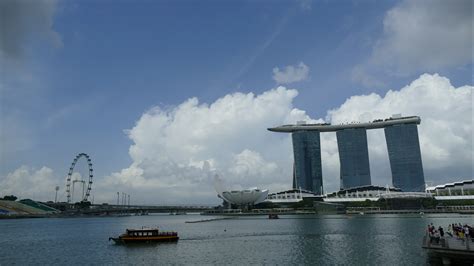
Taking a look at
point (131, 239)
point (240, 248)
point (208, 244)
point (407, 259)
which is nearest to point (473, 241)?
point (407, 259)

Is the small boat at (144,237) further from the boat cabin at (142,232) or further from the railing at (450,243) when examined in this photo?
the railing at (450,243)

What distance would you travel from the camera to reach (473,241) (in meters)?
38.9

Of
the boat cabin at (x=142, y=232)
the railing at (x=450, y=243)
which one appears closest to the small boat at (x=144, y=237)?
the boat cabin at (x=142, y=232)

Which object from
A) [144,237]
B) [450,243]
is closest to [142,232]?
[144,237]

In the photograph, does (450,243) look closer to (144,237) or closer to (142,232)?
(144,237)

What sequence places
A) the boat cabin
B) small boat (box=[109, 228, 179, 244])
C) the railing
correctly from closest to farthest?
the railing
small boat (box=[109, 228, 179, 244])
the boat cabin

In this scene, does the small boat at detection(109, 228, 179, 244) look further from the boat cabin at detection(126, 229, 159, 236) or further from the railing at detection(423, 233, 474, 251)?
the railing at detection(423, 233, 474, 251)

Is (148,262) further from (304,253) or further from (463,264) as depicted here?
(463,264)

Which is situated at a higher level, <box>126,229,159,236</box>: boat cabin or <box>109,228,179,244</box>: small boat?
<box>126,229,159,236</box>: boat cabin

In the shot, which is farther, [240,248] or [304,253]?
[240,248]

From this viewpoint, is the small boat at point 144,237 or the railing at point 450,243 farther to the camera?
the small boat at point 144,237

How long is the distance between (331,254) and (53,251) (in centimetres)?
4429

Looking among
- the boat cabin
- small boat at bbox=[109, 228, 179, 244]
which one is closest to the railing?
small boat at bbox=[109, 228, 179, 244]

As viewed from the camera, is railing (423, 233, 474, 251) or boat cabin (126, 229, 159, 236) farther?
boat cabin (126, 229, 159, 236)
